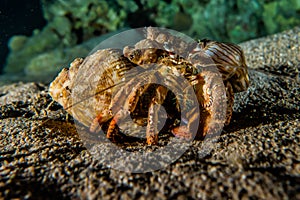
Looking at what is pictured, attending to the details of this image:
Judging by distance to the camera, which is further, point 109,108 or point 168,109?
point 168,109

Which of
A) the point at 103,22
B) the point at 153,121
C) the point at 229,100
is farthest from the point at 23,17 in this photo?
the point at 229,100

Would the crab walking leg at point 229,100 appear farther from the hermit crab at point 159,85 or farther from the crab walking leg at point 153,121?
the crab walking leg at point 153,121

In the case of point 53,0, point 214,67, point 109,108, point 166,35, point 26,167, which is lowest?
point 26,167

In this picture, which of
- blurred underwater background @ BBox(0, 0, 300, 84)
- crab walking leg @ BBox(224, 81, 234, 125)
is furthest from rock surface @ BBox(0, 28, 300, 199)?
blurred underwater background @ BBox(0, 0, 300, 84)

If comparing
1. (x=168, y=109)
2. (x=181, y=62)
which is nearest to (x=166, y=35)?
(x=181, y=62)

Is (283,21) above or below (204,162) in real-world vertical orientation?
above

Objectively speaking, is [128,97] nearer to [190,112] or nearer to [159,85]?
[159,85]

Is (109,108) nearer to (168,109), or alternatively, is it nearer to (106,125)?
(106,125)
